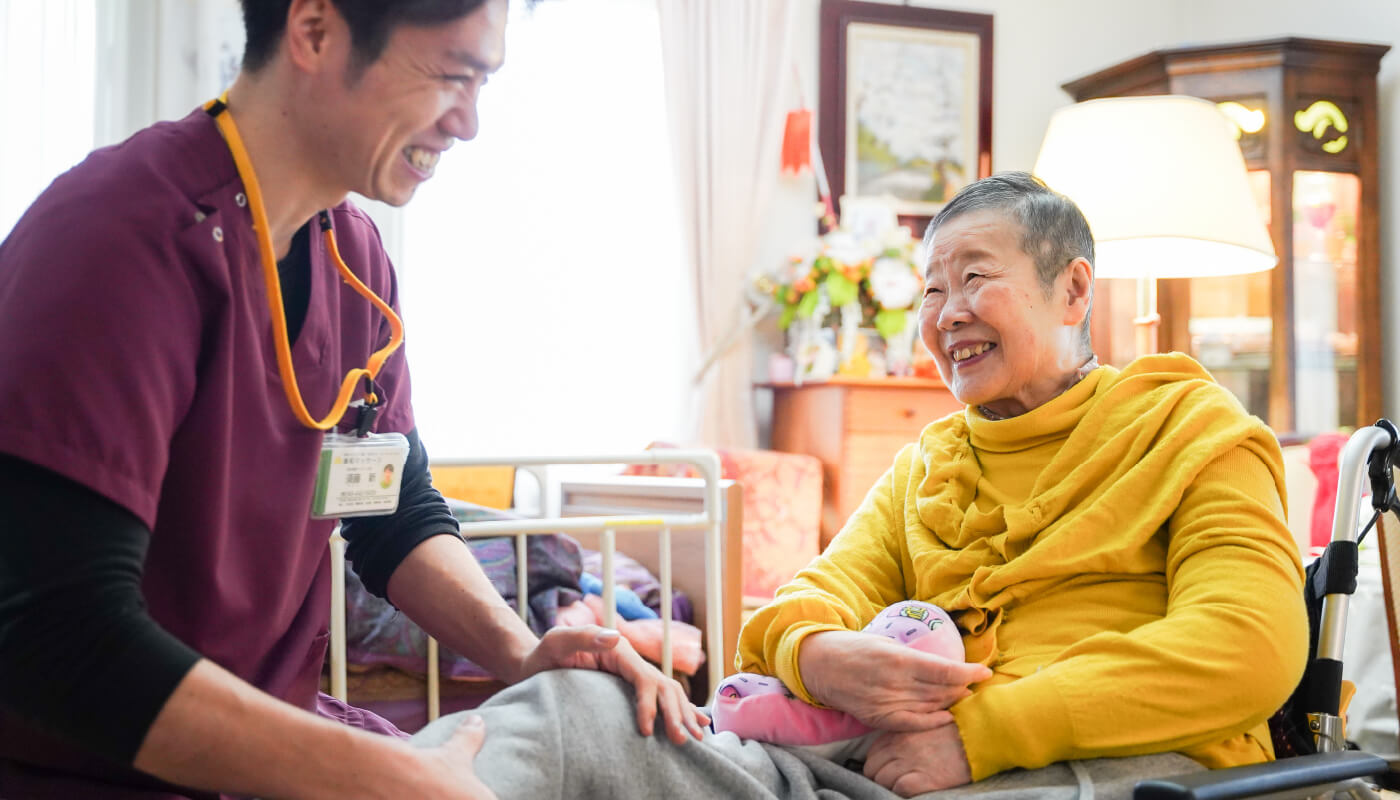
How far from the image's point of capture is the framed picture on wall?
16.1 feet

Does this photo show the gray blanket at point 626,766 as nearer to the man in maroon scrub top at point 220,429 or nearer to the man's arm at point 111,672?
the man in maroon scrub top at point 220,429

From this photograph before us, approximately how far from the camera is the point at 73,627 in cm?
81

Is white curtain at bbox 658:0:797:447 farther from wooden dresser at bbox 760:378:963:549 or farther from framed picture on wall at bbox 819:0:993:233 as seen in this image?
wooden dresser at bbox 760:378:963:549

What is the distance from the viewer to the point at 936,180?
500cm

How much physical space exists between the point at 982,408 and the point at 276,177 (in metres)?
A: 0.94

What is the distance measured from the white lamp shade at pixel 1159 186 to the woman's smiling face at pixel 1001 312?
3.90ft

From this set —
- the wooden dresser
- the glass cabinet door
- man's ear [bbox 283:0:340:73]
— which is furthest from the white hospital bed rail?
the glass cabinet door

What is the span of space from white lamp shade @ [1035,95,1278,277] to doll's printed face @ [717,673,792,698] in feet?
5.27

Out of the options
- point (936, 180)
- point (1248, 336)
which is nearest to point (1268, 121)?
point (1248, 336)

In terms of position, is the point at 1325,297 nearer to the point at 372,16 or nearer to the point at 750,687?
the point at 750,687

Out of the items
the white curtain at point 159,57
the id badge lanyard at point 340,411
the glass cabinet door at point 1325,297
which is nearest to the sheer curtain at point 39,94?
the white curtain at point 159,57

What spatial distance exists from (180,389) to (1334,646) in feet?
4.14

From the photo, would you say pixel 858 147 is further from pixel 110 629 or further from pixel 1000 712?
pixel 110 629

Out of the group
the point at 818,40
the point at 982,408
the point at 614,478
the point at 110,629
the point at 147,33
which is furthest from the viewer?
→ the point at 818,40
